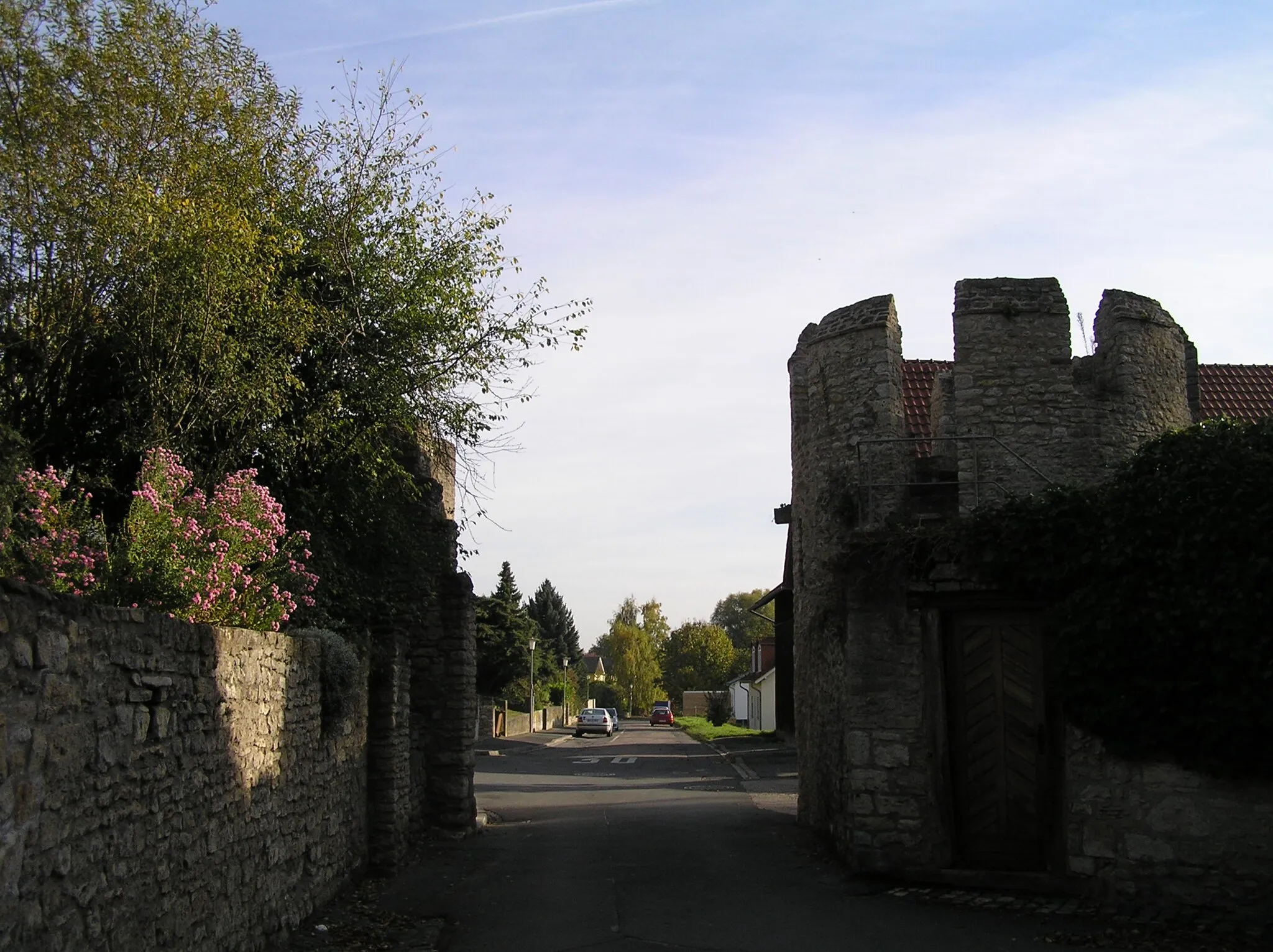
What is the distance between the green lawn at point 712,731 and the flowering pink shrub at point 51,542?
36828mm

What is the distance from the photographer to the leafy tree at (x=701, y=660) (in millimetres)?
96688

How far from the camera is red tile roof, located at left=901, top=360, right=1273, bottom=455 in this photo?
768 inches

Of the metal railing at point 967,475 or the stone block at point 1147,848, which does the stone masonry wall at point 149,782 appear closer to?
the metal railing at point 967,475

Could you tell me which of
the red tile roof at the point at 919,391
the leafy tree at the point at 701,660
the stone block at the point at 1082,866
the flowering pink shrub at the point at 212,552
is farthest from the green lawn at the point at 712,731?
the flowering pink shrub at the point at 212,552

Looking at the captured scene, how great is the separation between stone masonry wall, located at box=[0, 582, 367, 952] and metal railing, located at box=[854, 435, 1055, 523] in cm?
634

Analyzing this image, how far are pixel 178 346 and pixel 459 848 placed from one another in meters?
7.15

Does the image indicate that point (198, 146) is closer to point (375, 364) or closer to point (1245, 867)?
point (375, 364)

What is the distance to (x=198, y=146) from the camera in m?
12.3

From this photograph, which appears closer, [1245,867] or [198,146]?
[1245,867]

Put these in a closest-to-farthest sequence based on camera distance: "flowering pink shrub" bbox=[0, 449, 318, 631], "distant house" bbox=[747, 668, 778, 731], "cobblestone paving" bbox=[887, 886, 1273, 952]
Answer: "flowering pink shrub" bbox=[0, 449, 318, 631], "cobblestone paving" bbox=[887, 886, 1273, 952], "distant house" bbox=[747, 668, 778, 731]

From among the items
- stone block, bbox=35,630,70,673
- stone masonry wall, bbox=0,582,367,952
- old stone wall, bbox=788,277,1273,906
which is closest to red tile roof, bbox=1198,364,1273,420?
old stone wall, bbox=788,277,1273,906

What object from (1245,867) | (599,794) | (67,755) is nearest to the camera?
(67,755)

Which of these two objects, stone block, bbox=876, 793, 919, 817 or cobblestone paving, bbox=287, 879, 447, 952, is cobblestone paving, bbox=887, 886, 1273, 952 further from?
cobblestone paving, bbox=287, 879, 447, 952

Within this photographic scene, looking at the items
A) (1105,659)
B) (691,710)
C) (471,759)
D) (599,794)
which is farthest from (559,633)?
(1105,659)
